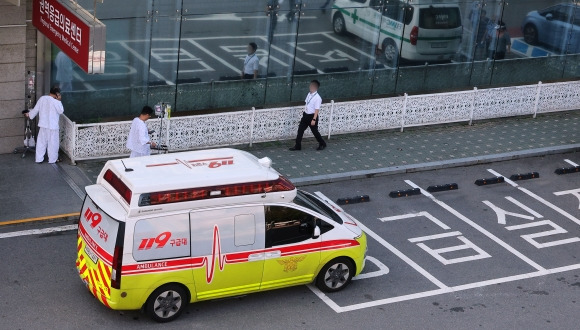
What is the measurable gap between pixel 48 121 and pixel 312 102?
512 centimetres

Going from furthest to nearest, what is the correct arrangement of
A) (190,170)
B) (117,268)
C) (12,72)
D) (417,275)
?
1. (12,72)
2. (417,275)
3. (190,170)
4. (117,268)

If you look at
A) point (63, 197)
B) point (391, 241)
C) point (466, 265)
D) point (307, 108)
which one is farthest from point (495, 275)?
point (63, 197)

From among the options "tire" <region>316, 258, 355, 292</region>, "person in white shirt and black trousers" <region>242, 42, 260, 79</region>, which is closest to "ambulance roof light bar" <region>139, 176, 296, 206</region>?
"tire" <region>316, 258, 355, 292</region>

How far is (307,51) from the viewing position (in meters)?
22.6

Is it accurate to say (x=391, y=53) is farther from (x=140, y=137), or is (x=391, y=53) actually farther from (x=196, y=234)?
(x=196, y=234)

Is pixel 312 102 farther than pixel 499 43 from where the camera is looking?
No

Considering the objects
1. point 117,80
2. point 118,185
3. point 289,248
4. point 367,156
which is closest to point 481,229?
point 367,156

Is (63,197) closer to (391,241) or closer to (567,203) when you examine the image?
(391,241)

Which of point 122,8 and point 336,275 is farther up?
point 122,8

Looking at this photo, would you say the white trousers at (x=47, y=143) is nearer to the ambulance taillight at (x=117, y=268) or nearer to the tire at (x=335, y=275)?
the ambulance taillight at (x=117, y=268)

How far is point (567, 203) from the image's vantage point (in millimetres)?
19750

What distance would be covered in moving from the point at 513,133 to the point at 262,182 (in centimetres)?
1000

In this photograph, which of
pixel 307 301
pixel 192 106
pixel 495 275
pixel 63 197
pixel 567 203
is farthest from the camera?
pixel 192 106

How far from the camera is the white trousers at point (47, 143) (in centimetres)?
1920
